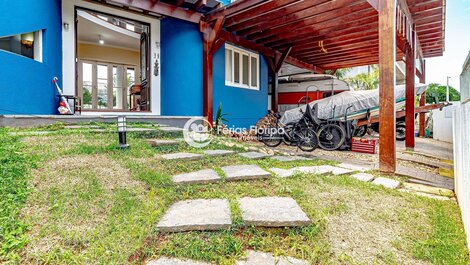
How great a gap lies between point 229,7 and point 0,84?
4.41m

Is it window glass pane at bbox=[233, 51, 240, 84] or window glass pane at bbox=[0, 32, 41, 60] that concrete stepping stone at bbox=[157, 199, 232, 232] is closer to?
window glass pane at bbox=[0, 32, 41, 60]

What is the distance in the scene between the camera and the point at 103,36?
8531 mm

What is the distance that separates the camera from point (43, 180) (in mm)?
1909

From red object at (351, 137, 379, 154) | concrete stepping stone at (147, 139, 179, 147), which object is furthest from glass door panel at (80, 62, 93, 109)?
→ red object at (351, 137, 379, 154)

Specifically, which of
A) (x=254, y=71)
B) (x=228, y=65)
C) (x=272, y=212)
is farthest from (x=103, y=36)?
(x=272, y=212)

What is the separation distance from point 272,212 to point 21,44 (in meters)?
4.89

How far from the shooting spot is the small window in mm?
3845

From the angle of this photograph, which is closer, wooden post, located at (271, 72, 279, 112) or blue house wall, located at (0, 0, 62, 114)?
blue house wall, located at (0, 0, 62, 114)

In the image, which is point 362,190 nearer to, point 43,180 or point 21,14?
point 43,180

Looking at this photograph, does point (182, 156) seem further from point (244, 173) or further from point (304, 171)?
point (304, 171)

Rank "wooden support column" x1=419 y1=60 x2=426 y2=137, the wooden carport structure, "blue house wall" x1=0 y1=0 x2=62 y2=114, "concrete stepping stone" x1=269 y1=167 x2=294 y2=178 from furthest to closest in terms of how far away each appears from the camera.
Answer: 1. "wooden support column" x1=419 y1=60 x2=426 y2=137
2. "blue house wall" x1=0 y1=0 x2=62 y2=114
3. the wooden carport structure
4. "concrete stepping stone" x1=269 y1=167 x2=294 y2=178

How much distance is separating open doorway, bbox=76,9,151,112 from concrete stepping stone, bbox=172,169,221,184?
622 cm

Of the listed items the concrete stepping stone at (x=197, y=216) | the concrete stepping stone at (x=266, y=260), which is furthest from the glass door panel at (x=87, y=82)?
the concrete stepping stone at (x=266, y=260)

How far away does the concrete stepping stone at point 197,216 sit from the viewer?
1.50 meters
